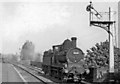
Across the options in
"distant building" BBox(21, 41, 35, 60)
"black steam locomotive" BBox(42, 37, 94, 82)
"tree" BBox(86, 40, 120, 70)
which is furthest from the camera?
"distant building" BBox(21, 41, 35, 60)

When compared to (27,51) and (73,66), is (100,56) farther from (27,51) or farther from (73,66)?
(27,51)

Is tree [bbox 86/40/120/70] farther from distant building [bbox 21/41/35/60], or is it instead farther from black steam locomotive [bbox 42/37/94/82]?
distant building [bbox 21/41/35/60]

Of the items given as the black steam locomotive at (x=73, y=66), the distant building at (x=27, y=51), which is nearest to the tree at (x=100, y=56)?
the black steam locomotive at (x=73, y=66)

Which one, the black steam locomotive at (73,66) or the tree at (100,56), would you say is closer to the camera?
the black steam locomotive at (73,66)

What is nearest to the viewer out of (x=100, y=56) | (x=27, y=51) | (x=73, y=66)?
(x=73, y=66)

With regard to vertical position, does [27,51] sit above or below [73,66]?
above

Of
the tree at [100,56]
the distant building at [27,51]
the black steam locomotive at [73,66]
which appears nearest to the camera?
the black steam locomotive at [73,66]

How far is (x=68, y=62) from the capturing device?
22.6 meters

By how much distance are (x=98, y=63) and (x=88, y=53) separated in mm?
Answer: 6047

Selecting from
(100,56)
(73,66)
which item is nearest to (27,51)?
(100,56)

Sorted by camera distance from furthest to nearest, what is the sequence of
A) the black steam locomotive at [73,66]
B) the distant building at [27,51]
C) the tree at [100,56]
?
the distant building at [27,51] < the tree at [100,56] < the black steam locomotive at [73,66]

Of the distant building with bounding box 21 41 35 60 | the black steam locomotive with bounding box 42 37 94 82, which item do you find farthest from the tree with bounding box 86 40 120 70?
the distant building with bounding box 21 41 35 60

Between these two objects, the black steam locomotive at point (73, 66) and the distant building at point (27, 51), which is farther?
the distant building at point (27, 51)

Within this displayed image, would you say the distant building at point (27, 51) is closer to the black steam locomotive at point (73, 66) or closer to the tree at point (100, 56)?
the tree at point (100, 56)
